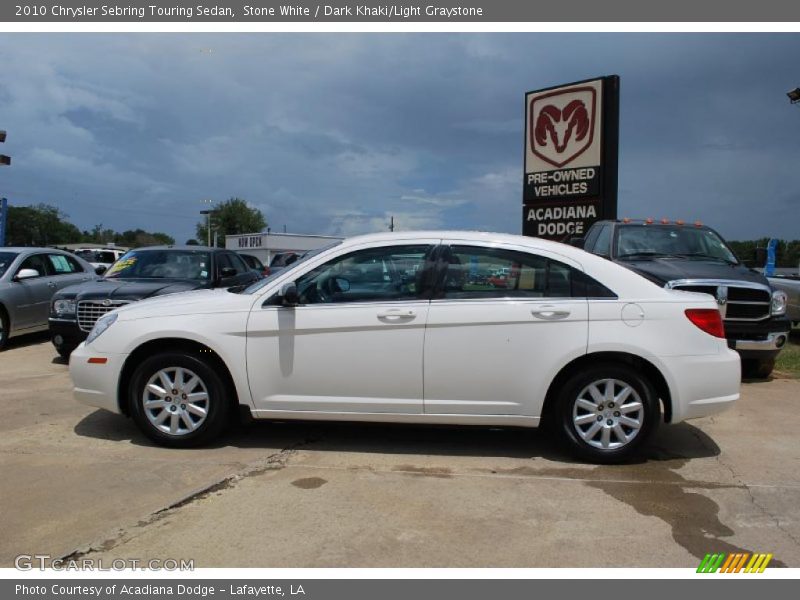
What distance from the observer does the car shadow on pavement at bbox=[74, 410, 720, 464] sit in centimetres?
494

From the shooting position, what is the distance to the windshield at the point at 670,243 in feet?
26.8

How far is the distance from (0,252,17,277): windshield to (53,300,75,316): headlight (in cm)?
271

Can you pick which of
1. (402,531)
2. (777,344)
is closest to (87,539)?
(402,531)

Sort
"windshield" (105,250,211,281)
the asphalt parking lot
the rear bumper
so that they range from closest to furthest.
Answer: the asphalt parking lot
the rear bumper
"windshield" (105,250,211,281)

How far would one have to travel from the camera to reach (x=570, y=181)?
1216 cm

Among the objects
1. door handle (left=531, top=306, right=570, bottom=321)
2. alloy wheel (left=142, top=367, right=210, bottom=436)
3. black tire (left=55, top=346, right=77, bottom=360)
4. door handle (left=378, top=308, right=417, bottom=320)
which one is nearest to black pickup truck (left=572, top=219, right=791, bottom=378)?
door handle (left=531, top=306, right=570, bottom=321)

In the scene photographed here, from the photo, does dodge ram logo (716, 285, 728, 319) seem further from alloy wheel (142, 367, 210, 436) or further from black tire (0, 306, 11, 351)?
black tire (0, 306, 11, 351)

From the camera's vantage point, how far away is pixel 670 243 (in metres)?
8.35

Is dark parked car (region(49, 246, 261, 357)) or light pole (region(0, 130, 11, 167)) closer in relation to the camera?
dark parked car (region(49, 246, 261, 357))

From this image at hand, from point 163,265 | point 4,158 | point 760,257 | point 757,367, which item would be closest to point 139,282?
point 163,265

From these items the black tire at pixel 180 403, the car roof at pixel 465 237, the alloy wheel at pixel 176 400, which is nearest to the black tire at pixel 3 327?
the black tire at pixel 180 403

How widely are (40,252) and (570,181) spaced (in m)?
9.69
